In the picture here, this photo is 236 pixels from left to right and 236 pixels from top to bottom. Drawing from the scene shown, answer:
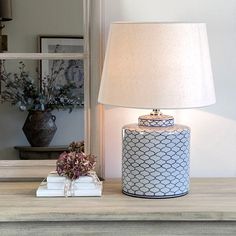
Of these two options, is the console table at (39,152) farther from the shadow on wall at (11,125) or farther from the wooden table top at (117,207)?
the wooden table top at (117,207)

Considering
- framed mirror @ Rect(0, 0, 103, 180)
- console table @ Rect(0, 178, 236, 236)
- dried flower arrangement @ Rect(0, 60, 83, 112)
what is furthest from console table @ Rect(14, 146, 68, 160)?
console table @ Rect(0, 178, 236, 236)

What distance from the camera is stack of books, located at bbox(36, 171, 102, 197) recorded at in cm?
160

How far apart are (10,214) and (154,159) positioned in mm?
472

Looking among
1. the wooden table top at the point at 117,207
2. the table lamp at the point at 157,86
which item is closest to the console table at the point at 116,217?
the wooden table top at the point at 117,207

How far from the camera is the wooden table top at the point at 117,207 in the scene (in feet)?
4.75

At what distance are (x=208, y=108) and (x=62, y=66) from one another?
0.56 m

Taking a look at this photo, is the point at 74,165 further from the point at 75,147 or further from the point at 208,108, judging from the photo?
the point at 208,108

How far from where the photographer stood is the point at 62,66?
180 cm

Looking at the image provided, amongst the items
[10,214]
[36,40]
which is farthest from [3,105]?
[10,214]

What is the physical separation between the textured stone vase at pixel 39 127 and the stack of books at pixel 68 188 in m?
0.24

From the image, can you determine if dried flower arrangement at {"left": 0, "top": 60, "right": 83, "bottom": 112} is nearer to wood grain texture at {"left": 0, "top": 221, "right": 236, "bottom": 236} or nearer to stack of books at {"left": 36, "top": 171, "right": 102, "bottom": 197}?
stack of books at {"left": 36, "top": 171, "right": 102, "bottom": 197}

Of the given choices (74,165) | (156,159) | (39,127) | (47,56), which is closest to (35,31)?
(47,56)

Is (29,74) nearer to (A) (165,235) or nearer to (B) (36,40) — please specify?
(B) (36,40)

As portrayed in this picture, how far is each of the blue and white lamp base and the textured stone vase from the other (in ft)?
1.03
